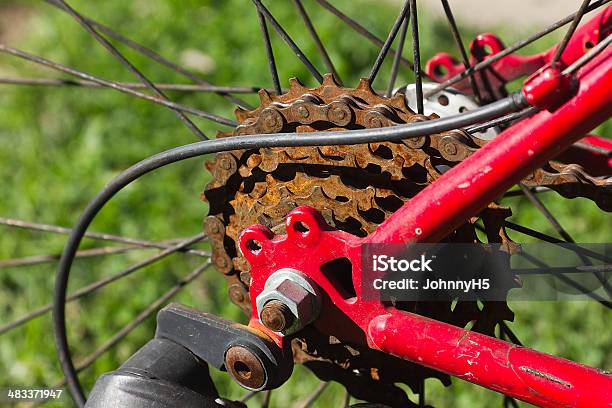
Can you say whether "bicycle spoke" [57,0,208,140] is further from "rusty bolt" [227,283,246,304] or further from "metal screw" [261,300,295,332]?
"metal screw" [261,300,295,332]

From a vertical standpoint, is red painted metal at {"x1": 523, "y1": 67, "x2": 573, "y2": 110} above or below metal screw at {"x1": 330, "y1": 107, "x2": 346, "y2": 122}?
below

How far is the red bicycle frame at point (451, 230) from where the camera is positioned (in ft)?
3.60

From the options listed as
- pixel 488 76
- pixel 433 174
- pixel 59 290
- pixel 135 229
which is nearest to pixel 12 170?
pixel 135 229

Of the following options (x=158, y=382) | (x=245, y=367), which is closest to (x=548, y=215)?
(x=245, y=367)

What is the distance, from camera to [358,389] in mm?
1517

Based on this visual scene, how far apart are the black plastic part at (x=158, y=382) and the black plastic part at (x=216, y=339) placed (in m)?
0.02

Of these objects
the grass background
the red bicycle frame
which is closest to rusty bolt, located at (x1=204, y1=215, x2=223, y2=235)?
the red bicycle frame

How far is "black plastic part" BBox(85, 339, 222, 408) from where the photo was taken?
1328 mm

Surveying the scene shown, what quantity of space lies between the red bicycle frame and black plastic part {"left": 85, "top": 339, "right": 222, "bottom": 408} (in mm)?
127

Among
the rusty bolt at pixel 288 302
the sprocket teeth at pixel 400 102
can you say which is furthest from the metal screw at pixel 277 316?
the sprocket teeth at pixel 400 102

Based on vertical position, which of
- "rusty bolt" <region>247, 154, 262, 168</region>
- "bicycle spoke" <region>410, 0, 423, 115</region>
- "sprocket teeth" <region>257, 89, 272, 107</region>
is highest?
"bicycle spoke" <region>410, 0, 423, 115</region>

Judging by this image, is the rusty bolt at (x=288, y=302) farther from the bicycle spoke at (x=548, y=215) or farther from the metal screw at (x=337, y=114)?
the bicycle spoke at (x=548, y=215)

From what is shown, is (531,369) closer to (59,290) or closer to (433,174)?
(433,174)

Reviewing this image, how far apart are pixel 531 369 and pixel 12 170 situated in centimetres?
205
